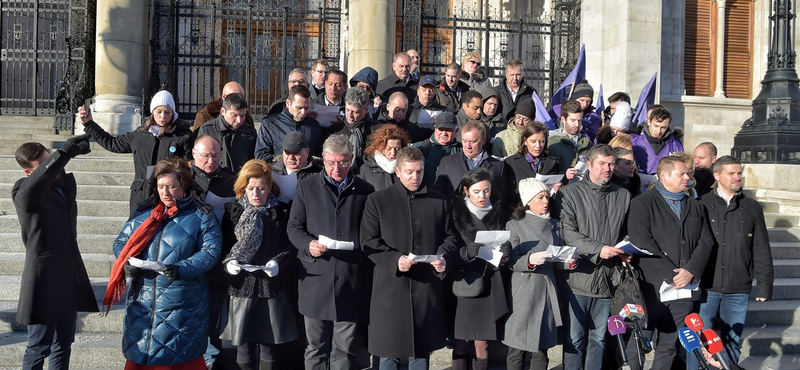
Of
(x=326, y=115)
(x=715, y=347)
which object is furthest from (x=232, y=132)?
(x=715, y=347)

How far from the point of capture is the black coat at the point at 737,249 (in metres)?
6.09

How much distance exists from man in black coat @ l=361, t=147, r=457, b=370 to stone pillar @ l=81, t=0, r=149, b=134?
Answer: 9.06 metres

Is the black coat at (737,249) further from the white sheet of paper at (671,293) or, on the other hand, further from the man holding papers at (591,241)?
the man holding papers at (591,241)

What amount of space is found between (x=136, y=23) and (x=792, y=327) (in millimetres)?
11864

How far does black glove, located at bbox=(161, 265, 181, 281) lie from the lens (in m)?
4.79

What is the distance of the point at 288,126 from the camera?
22.1ft

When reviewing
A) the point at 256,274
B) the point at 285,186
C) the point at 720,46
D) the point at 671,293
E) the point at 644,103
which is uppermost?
the point at 720,46

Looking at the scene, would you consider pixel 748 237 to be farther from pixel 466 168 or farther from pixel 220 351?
pixel 220 351

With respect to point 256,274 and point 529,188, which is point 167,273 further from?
point 529,188

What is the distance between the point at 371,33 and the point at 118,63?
4.90 metres

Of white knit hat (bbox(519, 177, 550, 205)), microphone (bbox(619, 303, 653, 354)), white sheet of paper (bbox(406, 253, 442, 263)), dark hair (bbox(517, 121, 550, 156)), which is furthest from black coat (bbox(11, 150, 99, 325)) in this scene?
microphone (bbox(619, 303, 653, 354))

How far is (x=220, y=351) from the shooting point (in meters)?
5.87

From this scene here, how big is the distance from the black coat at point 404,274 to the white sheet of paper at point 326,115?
6.40ft

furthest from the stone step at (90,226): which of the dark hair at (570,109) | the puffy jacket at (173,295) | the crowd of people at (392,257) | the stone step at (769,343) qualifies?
the stone step at (769,343)
